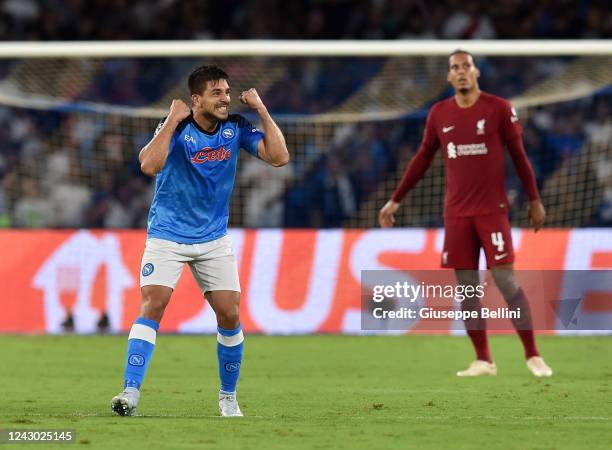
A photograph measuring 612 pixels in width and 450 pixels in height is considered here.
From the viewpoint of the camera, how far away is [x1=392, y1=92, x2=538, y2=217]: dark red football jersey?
33.4ft

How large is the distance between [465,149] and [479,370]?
5.56 ft

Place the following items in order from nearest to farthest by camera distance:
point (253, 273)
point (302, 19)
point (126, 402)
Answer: point (126, 402)
point (253, 273)
point (302, 19)

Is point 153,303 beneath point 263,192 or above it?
beneath

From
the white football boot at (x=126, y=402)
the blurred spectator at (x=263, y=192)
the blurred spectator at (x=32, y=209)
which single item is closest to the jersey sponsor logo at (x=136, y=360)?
the white football boot at (x=126, y=402)

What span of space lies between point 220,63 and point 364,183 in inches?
101

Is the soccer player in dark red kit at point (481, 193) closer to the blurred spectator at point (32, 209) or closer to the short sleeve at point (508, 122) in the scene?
the short sleeve at point (508, 122)

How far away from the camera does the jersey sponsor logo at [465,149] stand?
10.2 meters

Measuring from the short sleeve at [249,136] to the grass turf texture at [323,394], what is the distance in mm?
A: 1557

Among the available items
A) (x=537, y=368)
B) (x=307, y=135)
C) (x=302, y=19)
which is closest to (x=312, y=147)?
(x=307, y=135)

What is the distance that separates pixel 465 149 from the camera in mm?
10273

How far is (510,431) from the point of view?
6840 mm

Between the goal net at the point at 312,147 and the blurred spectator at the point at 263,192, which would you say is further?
the blurred spectator at the point at 263,192

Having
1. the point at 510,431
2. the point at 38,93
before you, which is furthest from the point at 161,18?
the point at 510,431

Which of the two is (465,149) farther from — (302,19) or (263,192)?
(302,19)
